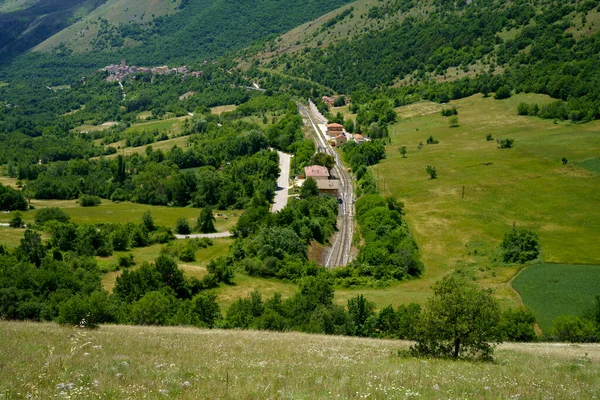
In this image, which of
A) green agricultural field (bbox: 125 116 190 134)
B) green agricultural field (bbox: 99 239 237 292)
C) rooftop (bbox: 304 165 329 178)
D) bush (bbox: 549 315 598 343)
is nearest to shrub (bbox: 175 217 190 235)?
green agricultural field (bbox: 99 239 237 292)

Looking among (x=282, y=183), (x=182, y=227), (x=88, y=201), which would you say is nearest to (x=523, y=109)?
(x=282, y=183)

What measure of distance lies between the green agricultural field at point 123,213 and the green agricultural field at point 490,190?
33715mm

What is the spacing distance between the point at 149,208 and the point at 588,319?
3403 inches

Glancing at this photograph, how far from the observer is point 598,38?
602ft

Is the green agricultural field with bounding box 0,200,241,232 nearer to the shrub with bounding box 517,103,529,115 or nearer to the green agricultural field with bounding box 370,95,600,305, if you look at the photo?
the green agricultural field with bounding box 370,95,600,305

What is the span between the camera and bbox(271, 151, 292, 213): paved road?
112438 millimetres

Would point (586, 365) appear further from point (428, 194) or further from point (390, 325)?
point (428, 194)

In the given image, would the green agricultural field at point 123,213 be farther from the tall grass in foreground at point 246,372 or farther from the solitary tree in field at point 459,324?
the tall grass in foreground at point 246,372

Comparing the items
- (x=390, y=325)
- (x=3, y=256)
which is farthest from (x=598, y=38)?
(x=3, y=256)

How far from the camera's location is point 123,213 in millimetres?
111000

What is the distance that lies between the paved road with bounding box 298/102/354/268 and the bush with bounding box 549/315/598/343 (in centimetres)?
3582

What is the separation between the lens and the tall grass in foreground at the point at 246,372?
52.6 feet

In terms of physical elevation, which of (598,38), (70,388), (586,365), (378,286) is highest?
(598,38)

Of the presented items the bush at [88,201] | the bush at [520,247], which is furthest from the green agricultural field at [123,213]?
the bush at [520,247]
